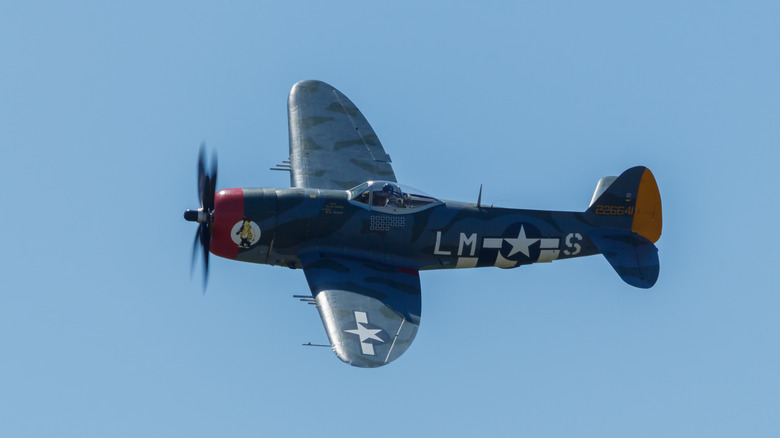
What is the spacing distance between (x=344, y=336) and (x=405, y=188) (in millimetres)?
4504

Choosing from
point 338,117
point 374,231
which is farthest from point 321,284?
point 338,117

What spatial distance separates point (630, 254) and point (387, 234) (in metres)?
5.72

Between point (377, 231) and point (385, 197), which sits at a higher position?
point (385, 197)

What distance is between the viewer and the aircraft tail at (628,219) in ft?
108

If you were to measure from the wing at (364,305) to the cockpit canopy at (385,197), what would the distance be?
1.25 meters

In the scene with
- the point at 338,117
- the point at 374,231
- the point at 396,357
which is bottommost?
the point at 396,357

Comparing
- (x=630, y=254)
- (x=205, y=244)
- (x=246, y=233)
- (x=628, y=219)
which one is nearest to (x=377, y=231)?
(x=246, y=233)

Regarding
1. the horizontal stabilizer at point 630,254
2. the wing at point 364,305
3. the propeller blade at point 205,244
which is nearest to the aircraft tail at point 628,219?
the horizontal stabilizer at point 630,254

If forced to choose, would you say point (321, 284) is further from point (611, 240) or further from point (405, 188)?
point (611, 240)

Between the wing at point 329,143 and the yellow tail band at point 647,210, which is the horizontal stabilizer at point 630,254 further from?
the wing at point 329,143

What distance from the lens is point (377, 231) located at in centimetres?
3181

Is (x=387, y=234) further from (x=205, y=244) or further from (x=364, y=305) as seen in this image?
(x=205, y=244)

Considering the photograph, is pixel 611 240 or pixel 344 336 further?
pixel 611 240

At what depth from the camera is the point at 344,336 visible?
1147 inches
